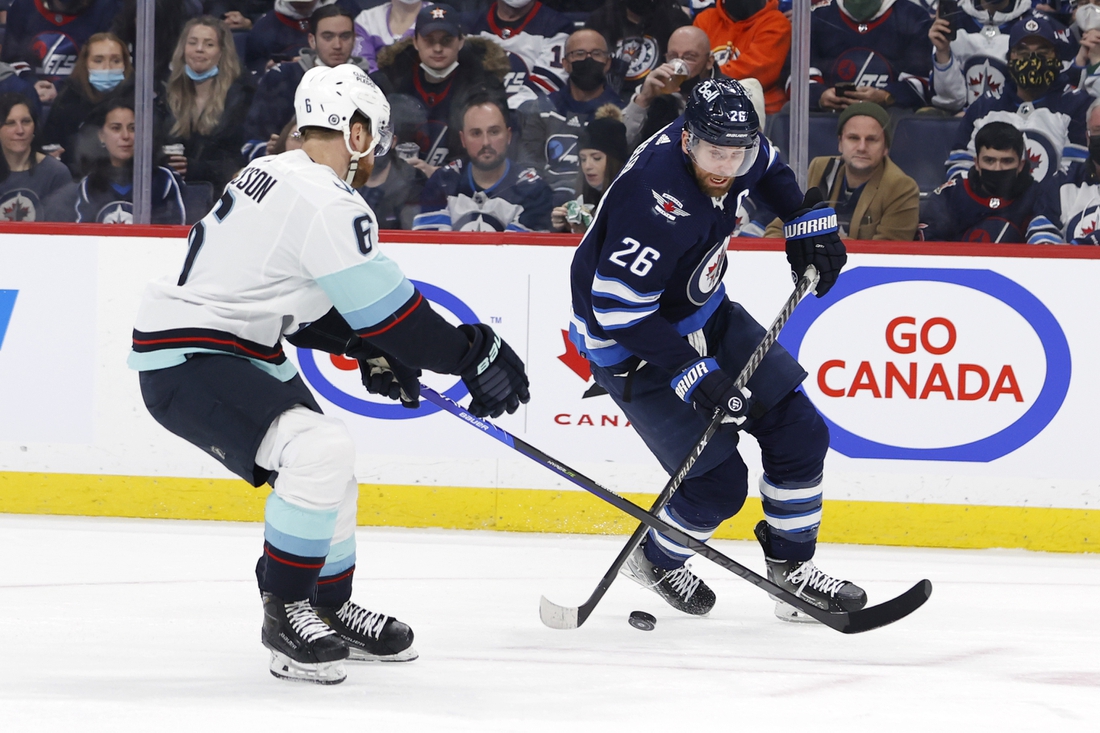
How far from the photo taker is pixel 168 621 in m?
2.73

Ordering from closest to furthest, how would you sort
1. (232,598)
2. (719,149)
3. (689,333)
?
(719,149)
(689,333)
(232,598)

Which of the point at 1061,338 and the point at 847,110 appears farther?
the point at 847,110

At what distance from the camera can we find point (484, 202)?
168 inches

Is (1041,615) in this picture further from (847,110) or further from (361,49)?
(361,49)

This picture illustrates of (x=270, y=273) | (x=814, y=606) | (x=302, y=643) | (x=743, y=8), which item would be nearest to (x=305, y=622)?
(x=302, y=643)

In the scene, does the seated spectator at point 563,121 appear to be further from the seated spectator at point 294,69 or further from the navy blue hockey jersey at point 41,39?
the navy blue hockey jersey at point 41,39

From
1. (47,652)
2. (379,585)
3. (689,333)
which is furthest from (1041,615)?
(47,652)

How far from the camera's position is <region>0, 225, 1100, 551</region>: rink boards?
153 inches

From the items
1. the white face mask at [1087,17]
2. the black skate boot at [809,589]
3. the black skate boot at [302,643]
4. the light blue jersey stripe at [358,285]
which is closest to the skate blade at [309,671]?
the black skate boot at [302,643]

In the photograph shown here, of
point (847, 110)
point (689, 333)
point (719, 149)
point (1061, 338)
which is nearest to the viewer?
point (719, 149)

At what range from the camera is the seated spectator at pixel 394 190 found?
14.0ft

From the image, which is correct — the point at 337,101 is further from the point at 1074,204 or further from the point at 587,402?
the point at 1074,204

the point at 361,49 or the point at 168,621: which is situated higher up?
the point at 361,49

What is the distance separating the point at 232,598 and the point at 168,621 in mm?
295
